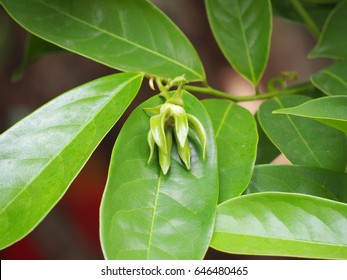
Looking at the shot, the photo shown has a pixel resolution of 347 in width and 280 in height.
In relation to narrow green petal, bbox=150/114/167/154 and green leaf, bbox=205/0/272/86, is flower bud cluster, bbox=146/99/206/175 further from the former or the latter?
green leaf, bbox=205/0/272/86

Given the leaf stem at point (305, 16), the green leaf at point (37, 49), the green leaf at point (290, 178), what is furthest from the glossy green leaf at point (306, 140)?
the green leaf at point (37, 49)

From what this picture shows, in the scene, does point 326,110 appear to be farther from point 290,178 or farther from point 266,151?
point 266,151

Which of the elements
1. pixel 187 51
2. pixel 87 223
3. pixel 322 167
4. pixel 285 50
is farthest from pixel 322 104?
pixel 285 50

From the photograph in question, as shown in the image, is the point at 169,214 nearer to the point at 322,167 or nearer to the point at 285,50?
the point at 322,167

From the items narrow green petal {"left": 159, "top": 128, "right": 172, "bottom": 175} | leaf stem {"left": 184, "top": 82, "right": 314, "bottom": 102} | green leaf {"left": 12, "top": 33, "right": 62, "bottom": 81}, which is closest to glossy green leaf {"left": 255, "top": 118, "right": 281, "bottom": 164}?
leaf stem {"left": 184, "top": 82, "right": 314, "bottom": 102}

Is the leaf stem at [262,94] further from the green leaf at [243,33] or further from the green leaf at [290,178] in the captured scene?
the green leaf at [290,178]

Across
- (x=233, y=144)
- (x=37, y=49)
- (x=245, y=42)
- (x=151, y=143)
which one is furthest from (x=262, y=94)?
(x=37, y=49)
